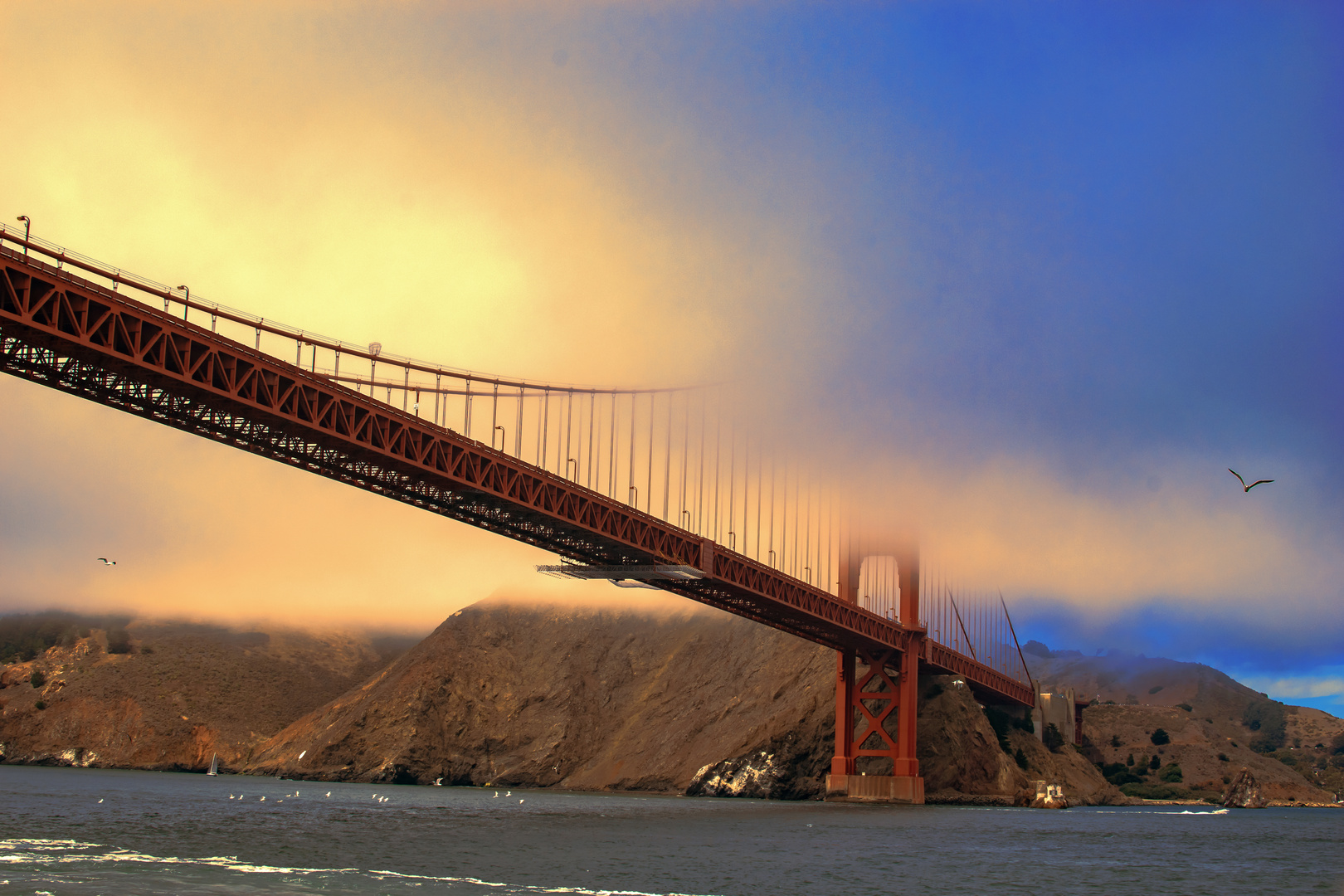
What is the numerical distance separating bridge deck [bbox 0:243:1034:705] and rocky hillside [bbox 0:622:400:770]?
68416 mm

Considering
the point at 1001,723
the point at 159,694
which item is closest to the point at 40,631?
the point at 159,694

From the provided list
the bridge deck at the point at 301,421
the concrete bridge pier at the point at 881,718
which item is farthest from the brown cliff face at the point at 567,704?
the bridge deck at the point at 301,421

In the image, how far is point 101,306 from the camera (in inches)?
1099

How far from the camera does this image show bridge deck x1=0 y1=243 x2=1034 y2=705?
27547mm

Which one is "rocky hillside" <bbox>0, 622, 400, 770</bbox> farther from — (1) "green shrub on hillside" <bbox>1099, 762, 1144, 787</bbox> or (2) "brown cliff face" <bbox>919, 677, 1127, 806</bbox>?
(1) "green shrub on hillside" <bbox>1099, 762, 1144, 787</bbox>

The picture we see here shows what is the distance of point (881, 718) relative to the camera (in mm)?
69250

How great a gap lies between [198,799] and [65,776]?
32608 millimetres

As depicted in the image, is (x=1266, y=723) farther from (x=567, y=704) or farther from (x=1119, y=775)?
(x=567, y=704)

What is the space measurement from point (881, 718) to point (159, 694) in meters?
71.9

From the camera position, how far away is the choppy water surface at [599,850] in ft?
81.4

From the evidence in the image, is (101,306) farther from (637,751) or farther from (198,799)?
(637,751)

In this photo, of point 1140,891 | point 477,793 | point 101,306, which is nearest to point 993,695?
point 477,793

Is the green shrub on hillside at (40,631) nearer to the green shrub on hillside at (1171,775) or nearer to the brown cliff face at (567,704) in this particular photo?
the brown cliff face at (567,704)

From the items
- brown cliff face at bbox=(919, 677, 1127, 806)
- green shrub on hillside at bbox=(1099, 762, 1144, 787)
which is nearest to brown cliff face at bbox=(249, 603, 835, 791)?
brown cliff face at bbox=(919, 677, 1127, 806)
